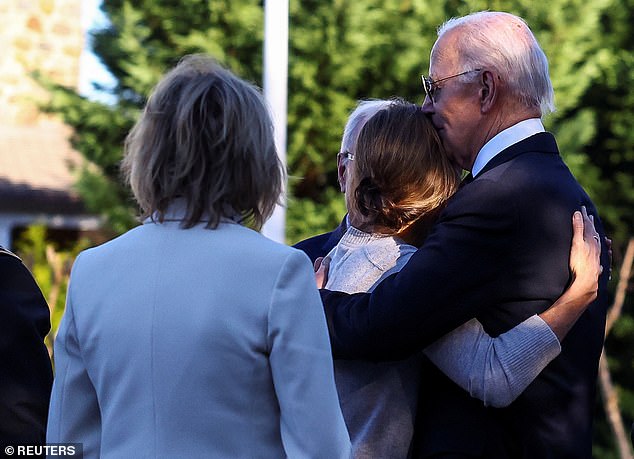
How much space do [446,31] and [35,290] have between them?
1.35m

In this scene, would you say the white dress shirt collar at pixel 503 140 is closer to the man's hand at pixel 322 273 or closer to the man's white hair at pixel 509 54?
the man's white hair at pixel 509 54

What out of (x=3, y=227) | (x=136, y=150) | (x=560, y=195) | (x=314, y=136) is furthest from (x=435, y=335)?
(x=3, y=227)

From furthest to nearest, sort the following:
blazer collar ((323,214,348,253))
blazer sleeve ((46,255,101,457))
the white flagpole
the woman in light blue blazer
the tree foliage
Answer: the tree foliage, the white flagpole, blazer collar ((323,214,348,253)), blazer sleeve ((46,255,101,457)), the woman in light blue blazer

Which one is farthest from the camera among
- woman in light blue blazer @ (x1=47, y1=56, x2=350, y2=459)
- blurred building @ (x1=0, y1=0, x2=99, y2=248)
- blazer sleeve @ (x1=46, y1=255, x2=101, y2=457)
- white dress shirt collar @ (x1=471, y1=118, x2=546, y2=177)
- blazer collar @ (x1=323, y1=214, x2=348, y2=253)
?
blurred building @ (x1=0, y1=0, x2=99, y2=248)

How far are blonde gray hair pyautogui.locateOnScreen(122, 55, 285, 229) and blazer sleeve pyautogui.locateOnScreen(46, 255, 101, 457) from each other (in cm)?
26

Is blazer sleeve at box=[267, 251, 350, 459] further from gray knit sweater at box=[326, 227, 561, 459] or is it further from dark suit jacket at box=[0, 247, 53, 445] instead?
dark suit jacket at box=[0, 247, 53, 445]

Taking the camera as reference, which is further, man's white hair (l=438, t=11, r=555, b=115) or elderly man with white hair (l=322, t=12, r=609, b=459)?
man's white hair (l=438, t=11, r=555, b=115)

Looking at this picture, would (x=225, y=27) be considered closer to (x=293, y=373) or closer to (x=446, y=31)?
(x=446, y=31)

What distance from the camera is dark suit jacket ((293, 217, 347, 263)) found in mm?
3066

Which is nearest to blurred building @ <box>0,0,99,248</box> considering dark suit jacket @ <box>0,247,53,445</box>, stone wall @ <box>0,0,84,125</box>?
stone wall @ <box>0,0,84,125</box>

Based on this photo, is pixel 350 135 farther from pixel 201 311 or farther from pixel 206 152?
pixel 201 311

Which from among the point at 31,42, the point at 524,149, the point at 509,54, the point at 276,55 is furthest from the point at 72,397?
the point at 31,42

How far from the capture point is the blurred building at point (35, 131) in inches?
564

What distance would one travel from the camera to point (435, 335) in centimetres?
250
